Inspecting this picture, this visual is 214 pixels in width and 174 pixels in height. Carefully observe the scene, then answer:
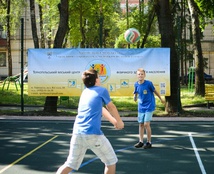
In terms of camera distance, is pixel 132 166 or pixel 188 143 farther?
pixel 188 143

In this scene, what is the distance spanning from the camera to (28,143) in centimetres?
970

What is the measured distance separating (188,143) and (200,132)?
1969 millimetres

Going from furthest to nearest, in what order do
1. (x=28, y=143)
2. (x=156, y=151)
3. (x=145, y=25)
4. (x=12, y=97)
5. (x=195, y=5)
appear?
(x=145, y=25) → (x=195, y=5) → (x=12, y=97) → (x=28, y=143) → (x=156, y=151)

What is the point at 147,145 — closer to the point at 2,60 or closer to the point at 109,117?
the point at 109,117

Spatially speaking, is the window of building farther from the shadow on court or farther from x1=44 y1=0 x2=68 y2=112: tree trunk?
the shadow on court

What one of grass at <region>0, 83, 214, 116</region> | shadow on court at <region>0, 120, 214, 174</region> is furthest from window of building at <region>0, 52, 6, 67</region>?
→ shadow on court at <region>0, 120, 214, 174</region>

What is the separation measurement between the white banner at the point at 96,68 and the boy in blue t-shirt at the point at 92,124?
974 centimetres

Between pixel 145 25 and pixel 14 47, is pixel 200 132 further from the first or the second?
pixel 14 47

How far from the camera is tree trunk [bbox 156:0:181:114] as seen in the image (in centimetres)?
1544

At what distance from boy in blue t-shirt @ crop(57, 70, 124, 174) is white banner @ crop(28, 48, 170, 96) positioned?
974 cm

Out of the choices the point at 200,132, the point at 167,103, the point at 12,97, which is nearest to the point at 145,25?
the point at 12,97

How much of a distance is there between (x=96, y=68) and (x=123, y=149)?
6.47 meters

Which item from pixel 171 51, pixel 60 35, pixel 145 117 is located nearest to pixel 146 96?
pixel 145 117

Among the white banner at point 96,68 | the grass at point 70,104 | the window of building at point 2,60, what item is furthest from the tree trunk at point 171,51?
the window of building at point 2,60
